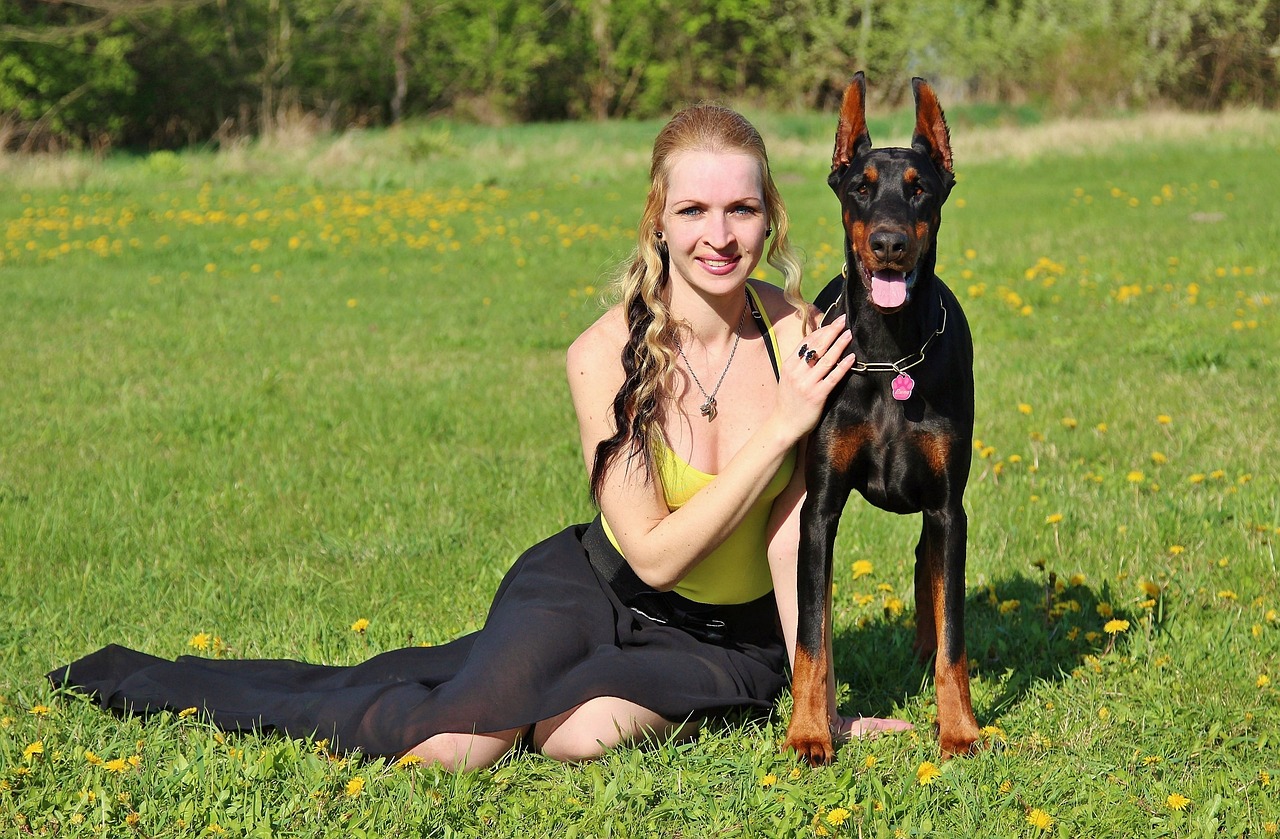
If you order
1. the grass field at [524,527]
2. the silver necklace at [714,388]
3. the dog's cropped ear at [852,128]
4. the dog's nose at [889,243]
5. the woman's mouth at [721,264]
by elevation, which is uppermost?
the dog's cropped ear at [852,128]

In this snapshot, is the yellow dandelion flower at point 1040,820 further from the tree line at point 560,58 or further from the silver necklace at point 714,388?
the tree line at point 560,58

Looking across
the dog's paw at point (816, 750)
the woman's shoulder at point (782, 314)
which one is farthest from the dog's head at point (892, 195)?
the dog's paw at point (816, 750)

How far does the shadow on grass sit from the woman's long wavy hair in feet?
3.03

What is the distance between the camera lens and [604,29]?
3612 centimetres

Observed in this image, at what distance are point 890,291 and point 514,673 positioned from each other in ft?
4.21

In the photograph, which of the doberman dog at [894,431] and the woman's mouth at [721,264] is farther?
the woman's mouth at [721,264]

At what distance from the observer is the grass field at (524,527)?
2.70 metres

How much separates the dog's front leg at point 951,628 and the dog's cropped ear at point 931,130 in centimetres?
77

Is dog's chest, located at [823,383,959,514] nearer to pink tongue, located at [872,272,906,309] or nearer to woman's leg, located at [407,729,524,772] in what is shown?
pink tongue, located at [872,272,906,309]

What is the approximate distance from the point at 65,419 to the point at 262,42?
2558cm

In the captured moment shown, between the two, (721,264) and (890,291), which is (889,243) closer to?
(890,291)

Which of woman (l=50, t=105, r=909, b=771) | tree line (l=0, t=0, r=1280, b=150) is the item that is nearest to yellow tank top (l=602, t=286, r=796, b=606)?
woman (l=50, t=105, r=909, b=771)

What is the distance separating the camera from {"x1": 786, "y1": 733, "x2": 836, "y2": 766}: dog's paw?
2799mm

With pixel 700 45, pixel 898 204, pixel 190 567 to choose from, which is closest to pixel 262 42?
pixel 700 45
